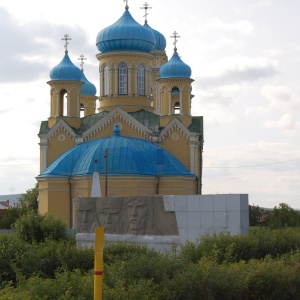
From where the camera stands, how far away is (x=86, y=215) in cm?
2103

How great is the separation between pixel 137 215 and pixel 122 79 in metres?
20.3

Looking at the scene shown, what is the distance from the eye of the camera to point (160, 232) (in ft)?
62.2

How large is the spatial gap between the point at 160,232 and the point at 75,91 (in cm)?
2061

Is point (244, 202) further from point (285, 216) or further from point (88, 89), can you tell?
point (88, 89)

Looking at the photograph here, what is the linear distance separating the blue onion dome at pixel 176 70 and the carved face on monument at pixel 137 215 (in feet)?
63.0

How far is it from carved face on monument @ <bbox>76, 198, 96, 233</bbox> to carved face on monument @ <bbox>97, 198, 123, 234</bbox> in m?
0.31

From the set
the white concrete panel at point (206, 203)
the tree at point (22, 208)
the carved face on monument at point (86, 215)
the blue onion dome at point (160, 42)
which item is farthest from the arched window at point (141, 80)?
the white concrete panel at point (206, 203)

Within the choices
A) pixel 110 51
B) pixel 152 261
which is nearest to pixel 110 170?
pixel 110 51

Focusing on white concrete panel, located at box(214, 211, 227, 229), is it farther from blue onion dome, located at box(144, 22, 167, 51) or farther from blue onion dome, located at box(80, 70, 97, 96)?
blue onion dome, located at box(144, 22, 167, 51)

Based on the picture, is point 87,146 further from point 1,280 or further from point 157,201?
point 1,280

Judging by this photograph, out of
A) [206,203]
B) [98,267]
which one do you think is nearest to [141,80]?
[206,203]

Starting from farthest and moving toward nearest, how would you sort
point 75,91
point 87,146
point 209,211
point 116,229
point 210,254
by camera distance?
point 75,91 → point 87,146 → point 116,229 → point 209,211 → point 210,254

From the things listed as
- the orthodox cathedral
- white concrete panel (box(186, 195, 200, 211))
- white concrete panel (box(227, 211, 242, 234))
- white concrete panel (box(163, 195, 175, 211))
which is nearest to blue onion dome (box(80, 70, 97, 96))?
the orthodox cathedral

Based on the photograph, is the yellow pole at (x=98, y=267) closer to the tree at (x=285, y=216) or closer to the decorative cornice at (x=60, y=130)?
the tree at (x=285, y=216)
